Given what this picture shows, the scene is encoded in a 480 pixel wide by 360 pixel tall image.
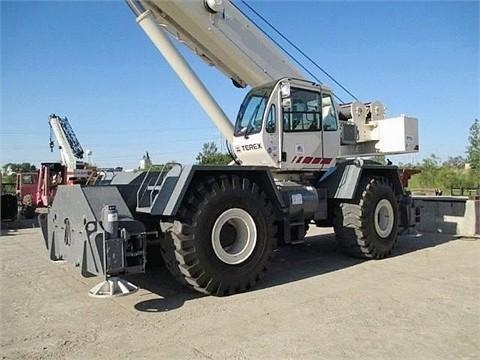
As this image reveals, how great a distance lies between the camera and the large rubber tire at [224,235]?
5441 millimetres

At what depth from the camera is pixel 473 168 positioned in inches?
1000

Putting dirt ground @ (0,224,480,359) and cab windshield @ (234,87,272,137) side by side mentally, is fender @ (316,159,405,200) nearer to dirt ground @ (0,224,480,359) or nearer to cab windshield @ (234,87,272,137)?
dirt ground @ (0,224,480,359)

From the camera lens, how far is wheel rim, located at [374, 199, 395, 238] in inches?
318

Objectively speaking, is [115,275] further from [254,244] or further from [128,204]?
[254,244]

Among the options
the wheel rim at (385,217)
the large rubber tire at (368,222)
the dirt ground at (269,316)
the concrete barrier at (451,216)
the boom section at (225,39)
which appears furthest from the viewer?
the concrete barrier at (451,216)

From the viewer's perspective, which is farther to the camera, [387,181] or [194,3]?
[387,181]

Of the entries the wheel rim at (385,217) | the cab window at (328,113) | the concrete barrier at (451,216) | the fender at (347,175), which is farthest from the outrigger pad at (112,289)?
the concrete barrier at (451,216)

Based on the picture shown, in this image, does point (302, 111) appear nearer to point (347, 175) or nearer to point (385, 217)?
point (347, 175)

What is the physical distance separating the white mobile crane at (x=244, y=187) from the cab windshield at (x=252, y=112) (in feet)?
0.07

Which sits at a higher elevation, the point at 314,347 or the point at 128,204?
the point at 128,204

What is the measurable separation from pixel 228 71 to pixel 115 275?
5.09 m

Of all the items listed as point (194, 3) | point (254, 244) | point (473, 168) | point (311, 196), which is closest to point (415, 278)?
point (311, 196)

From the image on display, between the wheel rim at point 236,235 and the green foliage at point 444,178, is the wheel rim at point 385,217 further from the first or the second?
the green foliage at point 444,178

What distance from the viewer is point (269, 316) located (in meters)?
4.86
